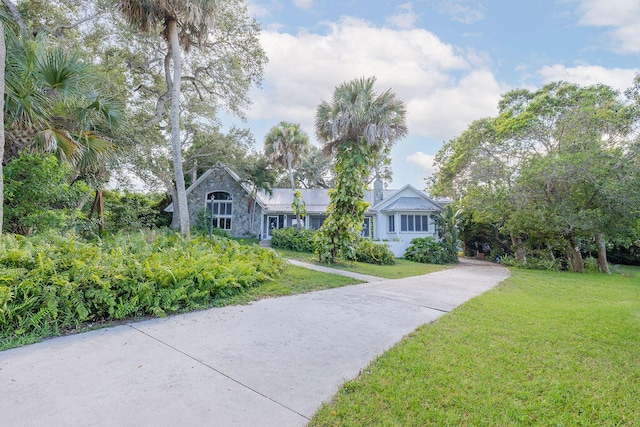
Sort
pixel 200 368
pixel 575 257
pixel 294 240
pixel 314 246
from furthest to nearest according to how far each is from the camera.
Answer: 1. pixel 294 240
2. pixel 314 246
3. pixel 575 257
4. pixel 200 368

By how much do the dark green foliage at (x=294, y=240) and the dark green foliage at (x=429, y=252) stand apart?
18.7ft

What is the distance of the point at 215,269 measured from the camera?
→ 228 inches

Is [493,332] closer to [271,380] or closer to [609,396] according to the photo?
[609,396]

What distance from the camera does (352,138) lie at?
11461mm

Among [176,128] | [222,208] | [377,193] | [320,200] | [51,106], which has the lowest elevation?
[222,208]

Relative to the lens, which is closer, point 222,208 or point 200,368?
point 200,368

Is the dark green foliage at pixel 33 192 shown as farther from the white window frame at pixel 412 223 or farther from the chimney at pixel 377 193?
the chimney at pixel 377 193

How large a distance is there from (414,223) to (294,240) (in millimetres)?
7962

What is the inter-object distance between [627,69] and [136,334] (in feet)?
57.5

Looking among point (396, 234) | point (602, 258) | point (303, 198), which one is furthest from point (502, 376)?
point (303, 198)

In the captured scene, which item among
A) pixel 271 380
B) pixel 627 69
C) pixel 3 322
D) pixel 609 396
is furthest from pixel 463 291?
pixel 627 69

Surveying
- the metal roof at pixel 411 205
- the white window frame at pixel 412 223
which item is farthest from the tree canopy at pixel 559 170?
the white window frame at pixel 412 223

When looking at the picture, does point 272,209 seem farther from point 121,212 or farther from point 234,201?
point 121,212

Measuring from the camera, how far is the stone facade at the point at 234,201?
72.1 feet
